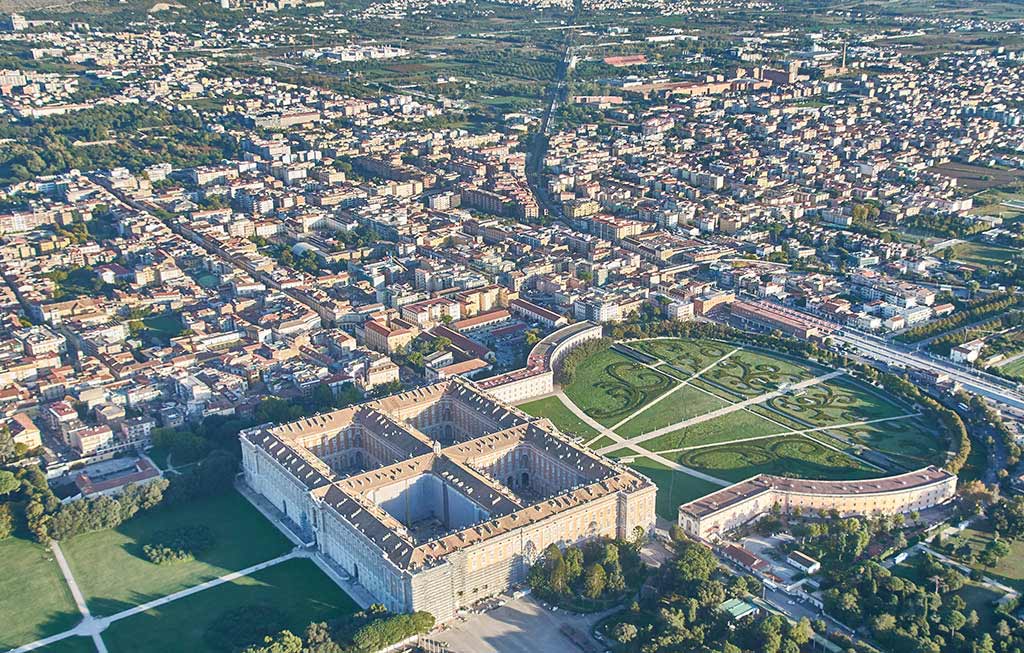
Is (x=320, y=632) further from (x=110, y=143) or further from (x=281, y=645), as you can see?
(x=110, y=143)

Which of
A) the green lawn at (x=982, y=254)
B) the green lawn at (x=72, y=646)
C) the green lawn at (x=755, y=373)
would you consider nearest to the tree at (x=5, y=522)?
the green lawn at (x=72, y=646)

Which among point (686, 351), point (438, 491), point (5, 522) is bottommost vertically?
point (686, 351)

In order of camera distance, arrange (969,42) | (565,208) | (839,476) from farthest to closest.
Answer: (969,42), (565,208), (839,476)

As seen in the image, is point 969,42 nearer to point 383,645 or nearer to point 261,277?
point 261,277

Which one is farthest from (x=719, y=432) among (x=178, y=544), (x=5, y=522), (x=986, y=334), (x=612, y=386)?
(x=5, y=522)

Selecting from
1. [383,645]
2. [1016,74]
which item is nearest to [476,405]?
[383,645]

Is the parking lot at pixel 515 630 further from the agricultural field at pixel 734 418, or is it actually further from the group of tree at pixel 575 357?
the group of tree at pixel 575 357

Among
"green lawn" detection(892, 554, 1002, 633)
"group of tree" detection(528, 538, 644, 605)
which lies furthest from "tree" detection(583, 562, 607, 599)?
"green lawn" detection(892, 554, 1002, 633)

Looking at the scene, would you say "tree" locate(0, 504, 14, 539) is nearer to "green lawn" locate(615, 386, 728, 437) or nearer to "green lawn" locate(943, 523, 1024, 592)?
"green lawn" locate(615, 386, 728, 437)
